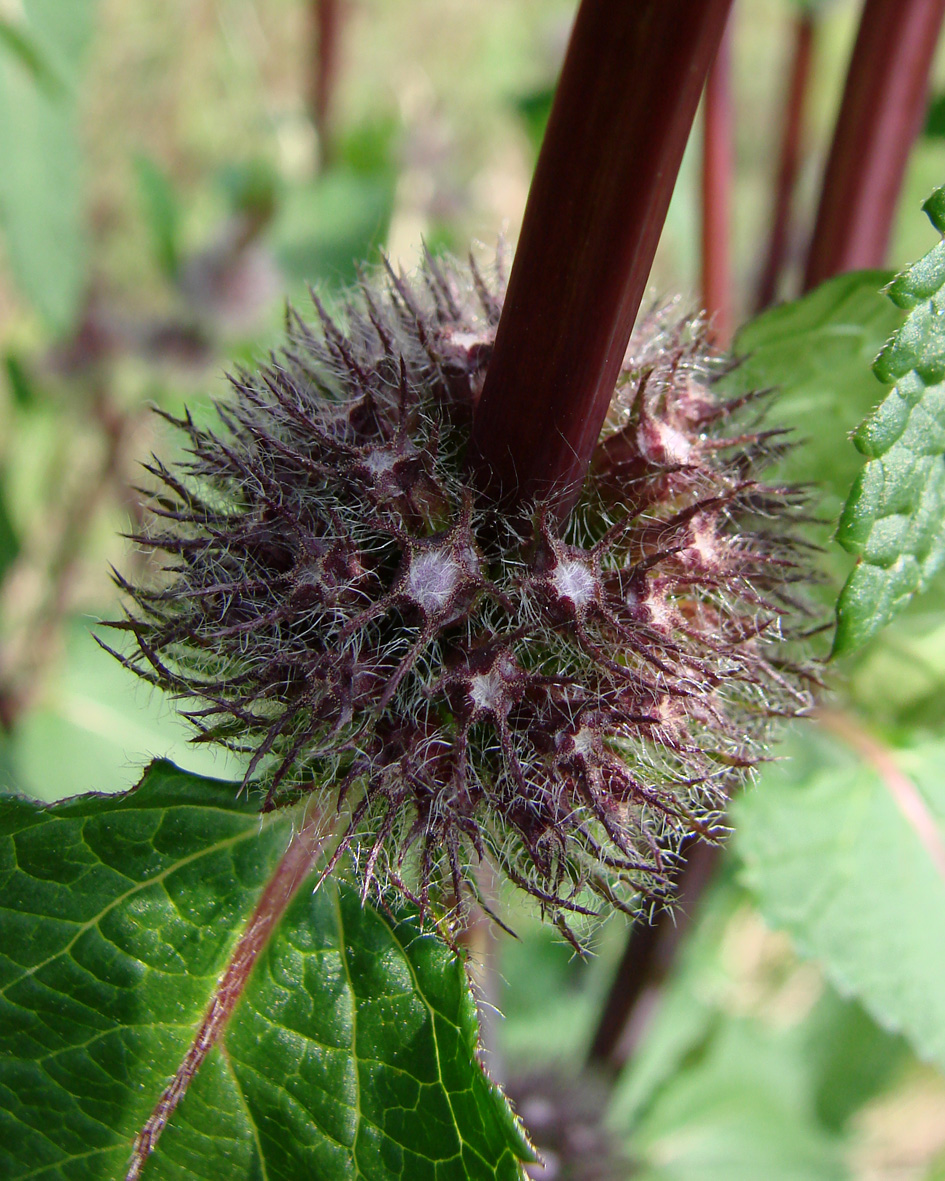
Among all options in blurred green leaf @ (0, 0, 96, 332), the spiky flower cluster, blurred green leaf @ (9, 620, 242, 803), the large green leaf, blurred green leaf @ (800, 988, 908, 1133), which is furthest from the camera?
blurred green leaf @ (800, 988, 908, 1133)

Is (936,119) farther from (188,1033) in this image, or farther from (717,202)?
(188,1033)

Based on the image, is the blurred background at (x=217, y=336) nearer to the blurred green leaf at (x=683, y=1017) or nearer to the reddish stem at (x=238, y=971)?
the blurred green leaf at (x=683, y=1017)

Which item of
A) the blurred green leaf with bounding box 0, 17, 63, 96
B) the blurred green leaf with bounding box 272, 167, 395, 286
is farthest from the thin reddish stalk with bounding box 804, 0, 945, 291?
the blurred green leaf with bounding box 0, 17, 63, 96

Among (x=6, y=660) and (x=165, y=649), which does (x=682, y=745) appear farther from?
(x=6, y=660)

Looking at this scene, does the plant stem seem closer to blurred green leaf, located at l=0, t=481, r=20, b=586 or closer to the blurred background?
the blurred background

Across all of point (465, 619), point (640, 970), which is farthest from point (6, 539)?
point (465, 619)

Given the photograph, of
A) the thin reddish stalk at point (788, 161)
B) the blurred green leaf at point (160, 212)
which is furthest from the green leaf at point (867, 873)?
the blurred green leaf at point (160, 212)

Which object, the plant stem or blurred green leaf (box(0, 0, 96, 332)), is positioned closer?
the plant stem
